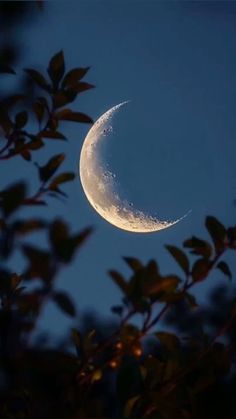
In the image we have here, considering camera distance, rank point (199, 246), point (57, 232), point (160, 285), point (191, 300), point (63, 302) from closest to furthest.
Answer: point (57, 232)
point (63, 302)
point (160, 285)
point (191, 300)
point (199, 246)

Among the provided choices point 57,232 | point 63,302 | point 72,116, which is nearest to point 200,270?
point 63,302

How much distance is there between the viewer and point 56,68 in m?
1.89

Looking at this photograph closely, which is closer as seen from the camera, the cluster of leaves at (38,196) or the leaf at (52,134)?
the cluster of leaves at (38,196)

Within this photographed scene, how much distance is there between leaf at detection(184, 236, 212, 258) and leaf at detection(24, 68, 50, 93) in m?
0.76

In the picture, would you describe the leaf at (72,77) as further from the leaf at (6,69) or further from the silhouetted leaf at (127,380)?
the silhouetted leaf at (127,380)

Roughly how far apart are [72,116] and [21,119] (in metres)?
0.20

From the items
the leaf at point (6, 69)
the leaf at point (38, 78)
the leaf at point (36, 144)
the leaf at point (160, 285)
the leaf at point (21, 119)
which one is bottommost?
the leaf at point (160, 285)

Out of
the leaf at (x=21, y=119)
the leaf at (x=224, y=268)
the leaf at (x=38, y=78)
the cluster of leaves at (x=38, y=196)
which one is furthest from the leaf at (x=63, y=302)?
the leaf at (x=38, y=78)

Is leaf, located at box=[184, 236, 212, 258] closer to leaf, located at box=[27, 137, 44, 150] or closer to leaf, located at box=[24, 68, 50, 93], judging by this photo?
leaf, located at box=[27, 137, 44, 150]

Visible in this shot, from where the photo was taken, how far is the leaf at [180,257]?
175 cm

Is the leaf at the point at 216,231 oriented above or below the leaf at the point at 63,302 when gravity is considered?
above

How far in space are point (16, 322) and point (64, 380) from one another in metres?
0.24

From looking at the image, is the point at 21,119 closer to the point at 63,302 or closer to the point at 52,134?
the point at 52,134

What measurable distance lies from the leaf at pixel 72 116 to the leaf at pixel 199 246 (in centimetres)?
61
